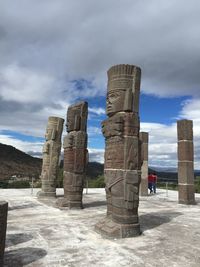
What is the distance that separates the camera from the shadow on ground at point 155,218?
8.61 meters

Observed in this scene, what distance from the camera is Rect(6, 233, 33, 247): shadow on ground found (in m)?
6.46

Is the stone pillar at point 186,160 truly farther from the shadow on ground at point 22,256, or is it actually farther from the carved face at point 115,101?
the shadow on ground at point 22,256

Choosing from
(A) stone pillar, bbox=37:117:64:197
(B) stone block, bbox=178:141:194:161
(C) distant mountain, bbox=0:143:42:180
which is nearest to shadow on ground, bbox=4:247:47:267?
(A) stone pillar, bbox=37:117:64:197

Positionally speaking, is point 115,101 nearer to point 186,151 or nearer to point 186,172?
point 186,151

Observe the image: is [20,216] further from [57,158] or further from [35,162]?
[35,162]

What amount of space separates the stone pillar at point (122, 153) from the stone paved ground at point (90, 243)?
45 cm

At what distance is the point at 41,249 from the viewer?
6066 millimetres

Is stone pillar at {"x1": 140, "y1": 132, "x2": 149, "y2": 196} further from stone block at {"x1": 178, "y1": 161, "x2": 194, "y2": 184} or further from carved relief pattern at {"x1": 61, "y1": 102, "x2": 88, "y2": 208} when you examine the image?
carved relief pattern at {"x1": 61, "y1": 102, "x2": 88, "y2": 208}

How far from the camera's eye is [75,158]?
37.3 ft

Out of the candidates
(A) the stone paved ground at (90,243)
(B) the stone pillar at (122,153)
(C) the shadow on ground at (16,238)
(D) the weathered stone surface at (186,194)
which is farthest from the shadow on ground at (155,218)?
(C) the shadow on ground at (16,238)

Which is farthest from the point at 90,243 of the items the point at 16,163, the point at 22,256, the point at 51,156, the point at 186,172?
the point at 16,163

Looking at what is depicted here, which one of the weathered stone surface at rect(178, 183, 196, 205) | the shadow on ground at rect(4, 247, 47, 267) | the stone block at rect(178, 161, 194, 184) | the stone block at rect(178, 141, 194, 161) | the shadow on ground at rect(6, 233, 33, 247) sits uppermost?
the stone block at rect(178, 141, 194, 161)

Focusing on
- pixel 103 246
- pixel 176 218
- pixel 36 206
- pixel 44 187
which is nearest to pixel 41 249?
pixel 103 246

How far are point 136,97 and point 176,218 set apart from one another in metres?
4.36
